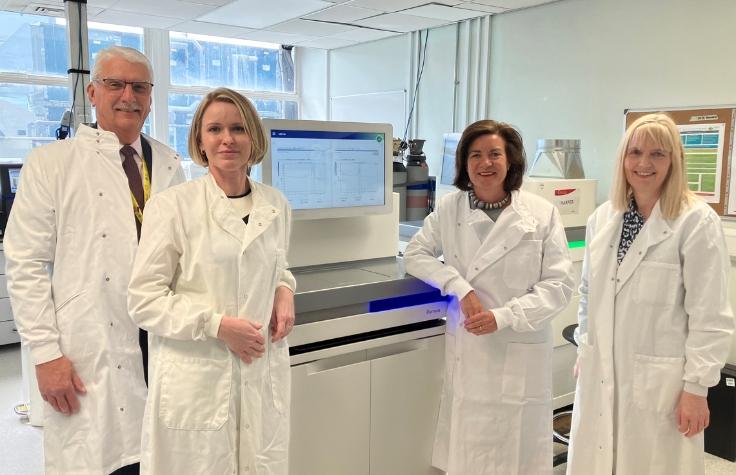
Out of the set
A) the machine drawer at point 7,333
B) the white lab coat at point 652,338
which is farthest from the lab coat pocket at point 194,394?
the machine drawer at point 7,333

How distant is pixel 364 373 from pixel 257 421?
531 mm

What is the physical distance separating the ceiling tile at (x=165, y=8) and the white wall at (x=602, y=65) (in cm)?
236

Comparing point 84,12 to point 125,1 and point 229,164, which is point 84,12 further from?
point 125,1

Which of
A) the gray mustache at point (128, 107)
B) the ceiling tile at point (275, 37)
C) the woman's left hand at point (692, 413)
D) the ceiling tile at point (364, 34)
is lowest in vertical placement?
the woman's left hand at point (692, 413)

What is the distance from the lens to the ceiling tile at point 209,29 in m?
5.30

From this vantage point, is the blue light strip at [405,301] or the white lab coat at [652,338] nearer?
the white lab coat at [652,338]

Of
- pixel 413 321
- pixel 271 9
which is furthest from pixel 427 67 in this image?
pixel 413 321

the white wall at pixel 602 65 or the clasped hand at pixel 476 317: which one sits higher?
the white wall at pixel 602 65

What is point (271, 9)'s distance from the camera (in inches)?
185

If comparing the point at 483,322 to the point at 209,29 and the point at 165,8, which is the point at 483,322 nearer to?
the point at 165,8

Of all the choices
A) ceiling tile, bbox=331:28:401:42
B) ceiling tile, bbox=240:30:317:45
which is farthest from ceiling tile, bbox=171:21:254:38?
ceiling tile, bbox=331:28:401:42

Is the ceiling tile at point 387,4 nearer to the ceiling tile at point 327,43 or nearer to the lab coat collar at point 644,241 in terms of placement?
the ceiling tile at point 327,43

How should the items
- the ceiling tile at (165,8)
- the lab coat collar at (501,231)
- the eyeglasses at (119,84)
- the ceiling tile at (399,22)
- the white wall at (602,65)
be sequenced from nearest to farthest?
1. the eyeglasses at (119,84)
2. the lab coat collar at (501,231)
3. the white wall at (602,65)
4. the ceiling tile at (165,8)
5. the ceiling tile at (399,22)

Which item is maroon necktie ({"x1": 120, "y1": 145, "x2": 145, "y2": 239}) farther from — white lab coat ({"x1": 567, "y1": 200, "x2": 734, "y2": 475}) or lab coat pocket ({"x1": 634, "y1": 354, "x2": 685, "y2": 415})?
lab coat pocket ({"x1": 634, "y1": 354, "x2": 685, "y2": 415})
